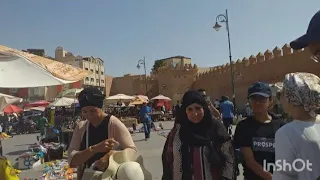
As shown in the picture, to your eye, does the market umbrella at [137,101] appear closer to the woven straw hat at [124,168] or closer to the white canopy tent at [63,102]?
the white canopy tent at [63,102]

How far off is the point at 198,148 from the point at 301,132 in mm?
1275

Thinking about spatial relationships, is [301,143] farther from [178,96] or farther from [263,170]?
[178,96]

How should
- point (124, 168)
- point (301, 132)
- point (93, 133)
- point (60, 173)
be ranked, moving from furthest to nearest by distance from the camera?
point (60, 173) → point (93, 133) → point (124, 168) → point (301, 132)

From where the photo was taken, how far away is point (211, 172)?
8.87ft

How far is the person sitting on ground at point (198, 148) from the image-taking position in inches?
106

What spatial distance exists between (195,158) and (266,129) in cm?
64

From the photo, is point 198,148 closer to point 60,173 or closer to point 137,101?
point 60,173

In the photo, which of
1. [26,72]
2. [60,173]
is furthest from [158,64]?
[26,72]

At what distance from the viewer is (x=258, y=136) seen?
2.76 meters

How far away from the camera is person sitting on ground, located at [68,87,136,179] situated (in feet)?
8.39

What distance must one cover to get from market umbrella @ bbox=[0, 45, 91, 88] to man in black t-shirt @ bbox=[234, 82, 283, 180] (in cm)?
171

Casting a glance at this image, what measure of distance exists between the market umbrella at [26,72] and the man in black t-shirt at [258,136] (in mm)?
1711

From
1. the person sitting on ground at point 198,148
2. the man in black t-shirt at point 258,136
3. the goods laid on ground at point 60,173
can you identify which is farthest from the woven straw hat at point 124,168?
the goods laid on ground at point 60,173

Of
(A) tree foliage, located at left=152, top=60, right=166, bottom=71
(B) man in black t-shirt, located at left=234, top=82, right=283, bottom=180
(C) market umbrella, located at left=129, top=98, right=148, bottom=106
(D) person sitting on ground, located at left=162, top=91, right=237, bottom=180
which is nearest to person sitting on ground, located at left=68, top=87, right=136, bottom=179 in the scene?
(D) person sitting on ground, located at left=162, top=91, right=237, bottom=180
